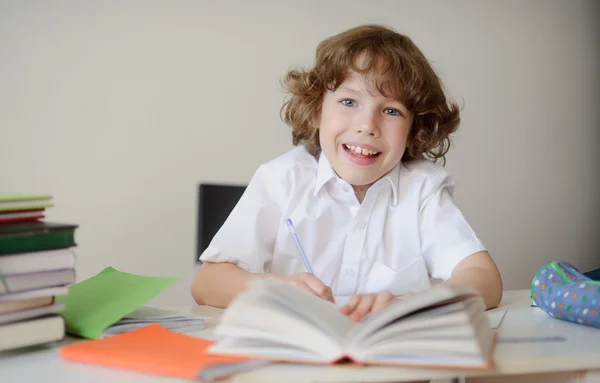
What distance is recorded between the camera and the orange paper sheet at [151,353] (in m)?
0.64

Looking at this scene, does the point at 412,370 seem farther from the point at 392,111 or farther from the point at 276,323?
the point at 392,111

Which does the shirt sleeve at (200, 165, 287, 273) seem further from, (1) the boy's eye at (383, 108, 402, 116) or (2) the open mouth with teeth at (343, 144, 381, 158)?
(1) the boy's eye at (383, 108, 402, 116)

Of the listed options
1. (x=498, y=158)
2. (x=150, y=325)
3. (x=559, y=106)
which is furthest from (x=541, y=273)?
(x=559, y=106)

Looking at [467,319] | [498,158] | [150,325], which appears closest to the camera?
[467,319]

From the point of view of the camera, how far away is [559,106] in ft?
10.7

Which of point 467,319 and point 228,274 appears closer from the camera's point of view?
point 467,319

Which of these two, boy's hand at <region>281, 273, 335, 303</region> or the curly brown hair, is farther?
the curly brown hair

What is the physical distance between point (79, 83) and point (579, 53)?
235cm

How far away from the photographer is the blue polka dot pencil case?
931mm

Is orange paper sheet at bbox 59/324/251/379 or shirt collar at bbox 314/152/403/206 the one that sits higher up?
shirt collar at bbox 314/152/403/206

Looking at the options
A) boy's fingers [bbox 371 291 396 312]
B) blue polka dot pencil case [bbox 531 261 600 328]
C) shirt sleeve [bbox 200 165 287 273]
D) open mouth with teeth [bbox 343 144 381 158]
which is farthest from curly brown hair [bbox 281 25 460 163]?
boy's fingers [bbox 371 291 396 312]

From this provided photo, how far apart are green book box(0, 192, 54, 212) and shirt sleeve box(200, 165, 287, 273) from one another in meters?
0.47

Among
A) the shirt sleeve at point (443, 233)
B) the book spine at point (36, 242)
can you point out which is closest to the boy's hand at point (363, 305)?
the book spine at point (36, 242)

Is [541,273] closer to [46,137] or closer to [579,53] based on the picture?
[46,137]
